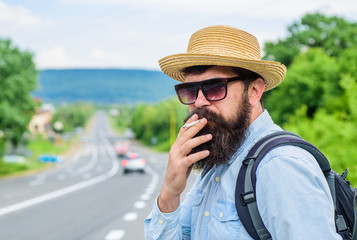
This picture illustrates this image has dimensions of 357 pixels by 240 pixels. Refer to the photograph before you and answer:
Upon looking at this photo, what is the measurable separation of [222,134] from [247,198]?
373mm

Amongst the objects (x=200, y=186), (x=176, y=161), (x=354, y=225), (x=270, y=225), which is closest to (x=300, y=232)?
(x=270, y=225)

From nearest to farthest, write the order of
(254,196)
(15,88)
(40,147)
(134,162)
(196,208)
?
(254,196), (196,208), (15,88), (134,162), (40,147)

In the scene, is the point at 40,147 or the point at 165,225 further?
the point at 40,147

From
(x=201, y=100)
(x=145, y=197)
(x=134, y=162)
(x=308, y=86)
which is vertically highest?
(x=201, y=100)

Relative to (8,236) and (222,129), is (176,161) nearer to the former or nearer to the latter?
(222,129)

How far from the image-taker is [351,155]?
10.1 metres

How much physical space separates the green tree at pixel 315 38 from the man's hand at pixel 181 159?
126ft

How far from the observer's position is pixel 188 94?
192 cm

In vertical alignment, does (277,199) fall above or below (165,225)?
above

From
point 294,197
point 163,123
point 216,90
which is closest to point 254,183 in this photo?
point 294,197

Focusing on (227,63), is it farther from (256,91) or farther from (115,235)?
(115,235)

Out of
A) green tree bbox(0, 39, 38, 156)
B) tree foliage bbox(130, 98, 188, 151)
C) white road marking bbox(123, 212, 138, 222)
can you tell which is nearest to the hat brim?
white road marking bbox(123, 212, 138, 222)

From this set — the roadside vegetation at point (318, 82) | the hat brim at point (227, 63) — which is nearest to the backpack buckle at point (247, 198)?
the hat brim at point (227, 63)

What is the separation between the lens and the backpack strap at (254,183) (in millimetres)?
1401
